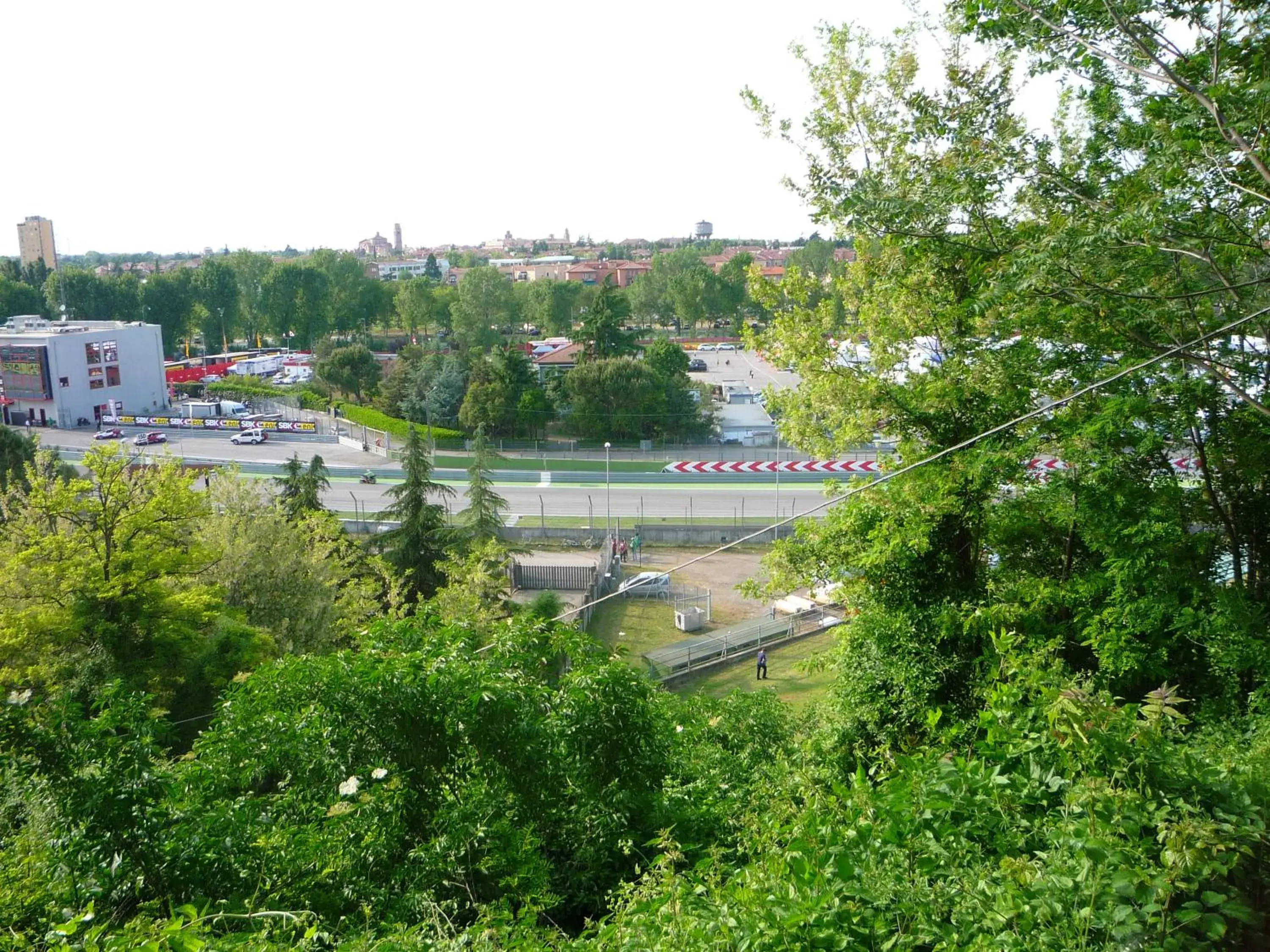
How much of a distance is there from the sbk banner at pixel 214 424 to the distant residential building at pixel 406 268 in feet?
227

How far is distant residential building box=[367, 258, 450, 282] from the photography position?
385ft

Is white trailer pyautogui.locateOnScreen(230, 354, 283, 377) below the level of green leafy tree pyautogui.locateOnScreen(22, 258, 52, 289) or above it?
below

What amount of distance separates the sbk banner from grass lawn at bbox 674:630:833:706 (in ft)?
93.1

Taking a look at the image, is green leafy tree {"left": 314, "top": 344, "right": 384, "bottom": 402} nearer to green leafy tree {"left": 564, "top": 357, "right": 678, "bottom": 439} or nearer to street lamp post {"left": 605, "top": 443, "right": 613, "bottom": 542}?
green leafy tree {"left": 564, "top": 357, "right": 678, "bottom": 439}

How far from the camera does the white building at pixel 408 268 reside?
398 feet

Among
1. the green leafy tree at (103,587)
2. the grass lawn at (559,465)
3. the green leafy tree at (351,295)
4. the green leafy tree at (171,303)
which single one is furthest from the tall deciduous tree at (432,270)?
the green leafy tree at (103,587)

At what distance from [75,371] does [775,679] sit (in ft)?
130

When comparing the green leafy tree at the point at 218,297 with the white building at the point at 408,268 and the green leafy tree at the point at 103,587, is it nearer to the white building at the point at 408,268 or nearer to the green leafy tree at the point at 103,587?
the white building at the point at 408,268

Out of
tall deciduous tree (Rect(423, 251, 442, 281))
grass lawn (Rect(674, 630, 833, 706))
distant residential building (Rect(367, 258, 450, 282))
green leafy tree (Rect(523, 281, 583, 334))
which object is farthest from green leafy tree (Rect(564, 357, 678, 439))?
tall deciduous tree (Rect(423, 251, 442, 281))

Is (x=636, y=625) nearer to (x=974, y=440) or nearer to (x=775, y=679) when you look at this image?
(x=775, y=679)

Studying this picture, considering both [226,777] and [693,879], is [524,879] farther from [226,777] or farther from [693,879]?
[226,777]

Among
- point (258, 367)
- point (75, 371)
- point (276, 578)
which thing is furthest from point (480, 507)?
point (258, 367)

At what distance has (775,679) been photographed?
52.5ft

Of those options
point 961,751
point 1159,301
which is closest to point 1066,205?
point 1159,301
